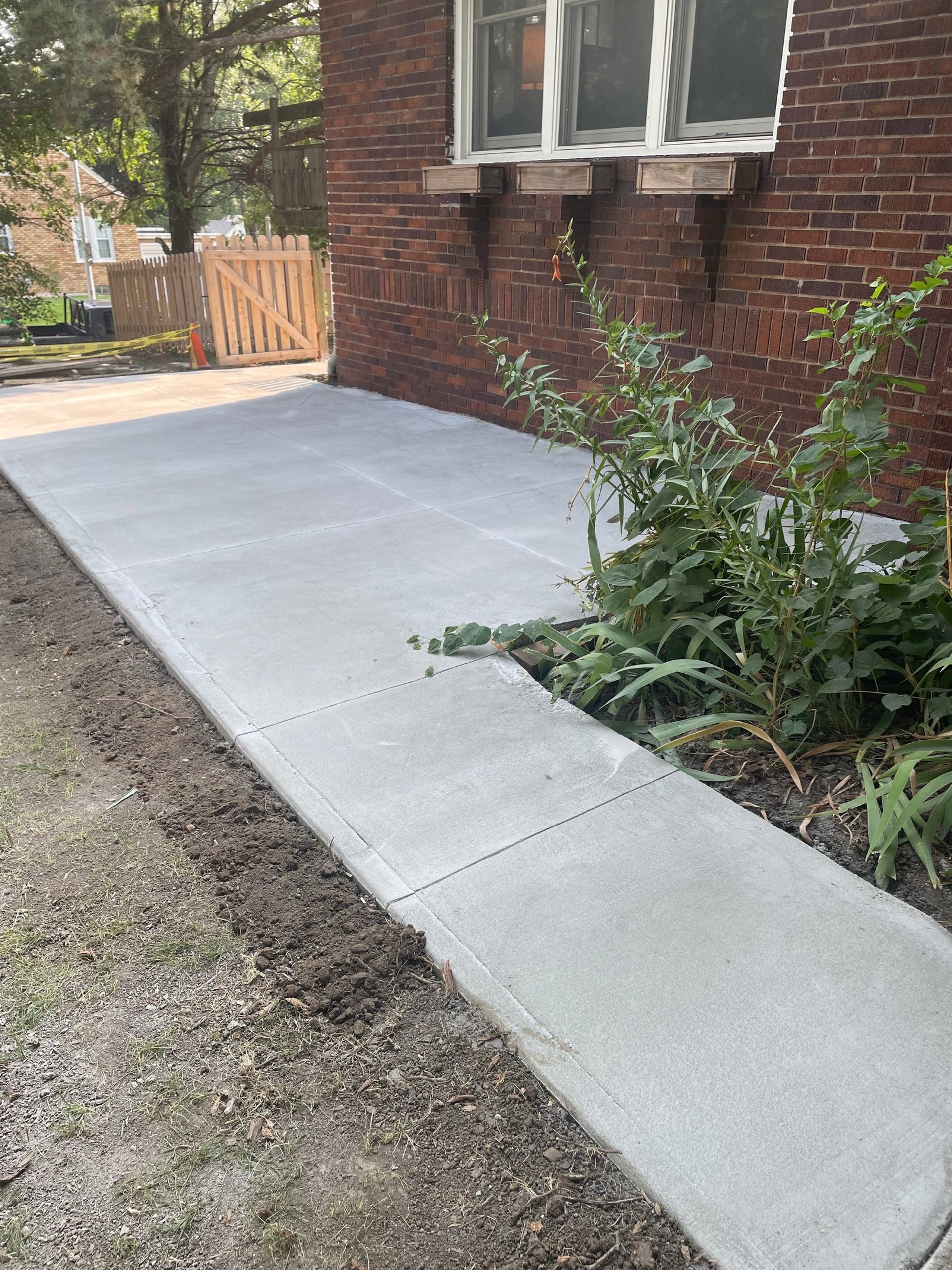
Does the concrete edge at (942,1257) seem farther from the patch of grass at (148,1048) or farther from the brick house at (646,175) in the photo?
the brick house at (646,175)

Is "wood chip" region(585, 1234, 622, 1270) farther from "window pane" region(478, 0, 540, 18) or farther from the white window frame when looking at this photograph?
"window pane" region(478, 0, 540, 18)

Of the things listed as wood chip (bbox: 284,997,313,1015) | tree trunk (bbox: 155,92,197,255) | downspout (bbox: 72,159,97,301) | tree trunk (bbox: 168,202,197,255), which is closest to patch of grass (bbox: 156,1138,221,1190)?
wood chip (bbox: 284,997,313,1015)

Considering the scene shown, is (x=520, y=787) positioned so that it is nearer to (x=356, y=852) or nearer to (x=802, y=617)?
(x=356, y=852)

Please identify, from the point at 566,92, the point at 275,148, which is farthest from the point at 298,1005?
the point at 275,148

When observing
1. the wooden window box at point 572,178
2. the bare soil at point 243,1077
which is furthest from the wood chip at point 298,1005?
the wooden window box at point 572,178

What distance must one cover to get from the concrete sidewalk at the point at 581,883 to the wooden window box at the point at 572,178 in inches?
82.9

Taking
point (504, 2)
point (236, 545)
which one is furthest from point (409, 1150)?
point (504, 2)

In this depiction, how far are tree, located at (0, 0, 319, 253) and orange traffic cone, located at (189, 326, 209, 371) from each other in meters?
3.44

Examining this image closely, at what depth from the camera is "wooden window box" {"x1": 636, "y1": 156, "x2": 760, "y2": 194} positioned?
15.9 feet

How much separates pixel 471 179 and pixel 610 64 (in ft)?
3.66

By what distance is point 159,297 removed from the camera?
547 inches

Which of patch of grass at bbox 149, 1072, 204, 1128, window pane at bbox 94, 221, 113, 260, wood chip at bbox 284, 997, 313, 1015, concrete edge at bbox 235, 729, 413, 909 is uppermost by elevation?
window pane at bbox 94, 221, 113, 260

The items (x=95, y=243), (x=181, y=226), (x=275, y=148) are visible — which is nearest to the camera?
(x=275, y=148)

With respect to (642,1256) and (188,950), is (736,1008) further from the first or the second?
(188,950)
